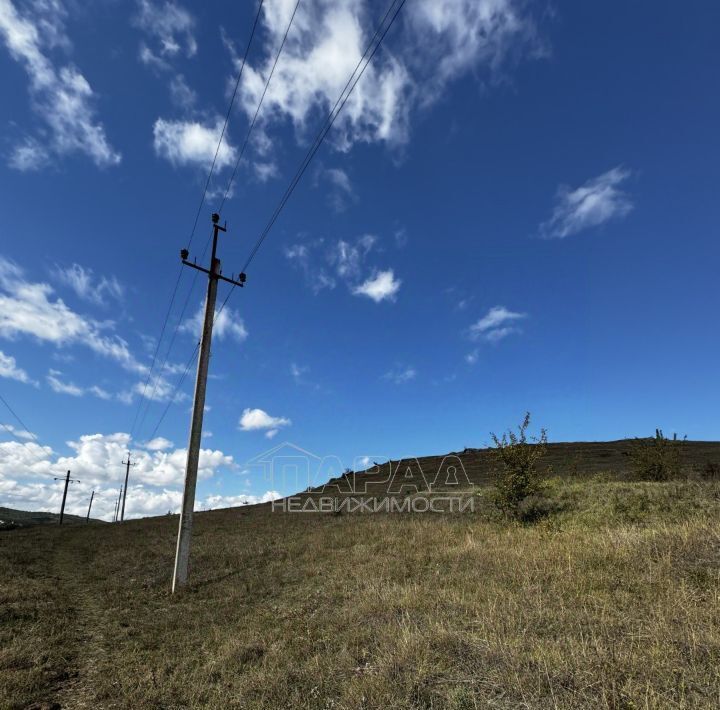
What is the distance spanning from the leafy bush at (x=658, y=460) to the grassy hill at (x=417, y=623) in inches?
225

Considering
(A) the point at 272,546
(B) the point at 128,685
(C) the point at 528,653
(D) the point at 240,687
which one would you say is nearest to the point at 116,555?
(A) the point at 272,546

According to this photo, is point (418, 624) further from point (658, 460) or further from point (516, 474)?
point (658, 460)

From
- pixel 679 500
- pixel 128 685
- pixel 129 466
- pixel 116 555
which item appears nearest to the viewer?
pixel 128 685

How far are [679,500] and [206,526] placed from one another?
30478 millimetres

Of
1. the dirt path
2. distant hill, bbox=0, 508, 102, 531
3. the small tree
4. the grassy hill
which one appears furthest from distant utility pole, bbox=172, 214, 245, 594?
distant hill, bbox=0, 508, 102, 531

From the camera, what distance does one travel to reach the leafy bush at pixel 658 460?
2228 centimetres

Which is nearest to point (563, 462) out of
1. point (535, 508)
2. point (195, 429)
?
point (535, 508)

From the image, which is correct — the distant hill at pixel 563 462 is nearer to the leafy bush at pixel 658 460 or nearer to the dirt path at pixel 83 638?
the leafy bush at pixel 658 460

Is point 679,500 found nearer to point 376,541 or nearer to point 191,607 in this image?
point 376,541

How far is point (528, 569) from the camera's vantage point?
999cm

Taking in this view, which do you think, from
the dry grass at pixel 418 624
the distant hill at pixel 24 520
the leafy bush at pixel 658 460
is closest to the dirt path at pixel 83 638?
the dry grass at pixel 418 624

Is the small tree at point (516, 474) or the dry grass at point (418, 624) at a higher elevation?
the small tree at point (516, 474)

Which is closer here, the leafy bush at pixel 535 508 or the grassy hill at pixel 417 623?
the grassy hill at pixel 417 623

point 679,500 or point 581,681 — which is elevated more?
point 679,500
